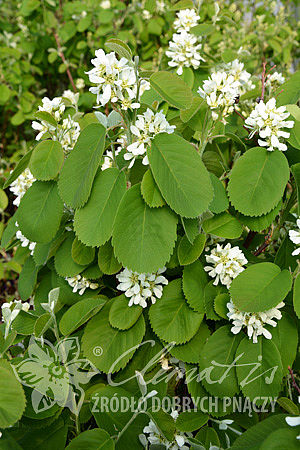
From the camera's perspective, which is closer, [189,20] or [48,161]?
[48,161]

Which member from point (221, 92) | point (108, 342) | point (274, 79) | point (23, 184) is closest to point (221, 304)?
point (108, 342)

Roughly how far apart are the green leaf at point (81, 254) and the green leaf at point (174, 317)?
174mm

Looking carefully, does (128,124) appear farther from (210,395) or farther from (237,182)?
(210,395)

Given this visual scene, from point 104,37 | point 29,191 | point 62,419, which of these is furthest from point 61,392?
point 104,37

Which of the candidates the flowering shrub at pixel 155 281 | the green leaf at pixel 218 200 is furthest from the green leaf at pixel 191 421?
the green leaf at pixel 218 200

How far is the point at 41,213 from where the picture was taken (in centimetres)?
97

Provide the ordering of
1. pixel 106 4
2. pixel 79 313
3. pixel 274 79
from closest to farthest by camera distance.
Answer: pixel 79 313, pixel 274 79, pixel 106 4

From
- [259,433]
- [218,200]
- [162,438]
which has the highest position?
[218,200]

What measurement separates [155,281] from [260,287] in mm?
227

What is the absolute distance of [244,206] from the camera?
0.90 m

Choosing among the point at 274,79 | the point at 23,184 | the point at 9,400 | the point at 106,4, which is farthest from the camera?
the point at 106,4

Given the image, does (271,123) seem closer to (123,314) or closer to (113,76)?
(113,76)

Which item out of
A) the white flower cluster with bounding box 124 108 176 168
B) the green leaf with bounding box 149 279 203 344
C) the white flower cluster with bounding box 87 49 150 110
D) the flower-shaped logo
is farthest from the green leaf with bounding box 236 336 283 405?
the white flower cluster with bounding box 87 49 150 110

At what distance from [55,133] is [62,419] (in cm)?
62
